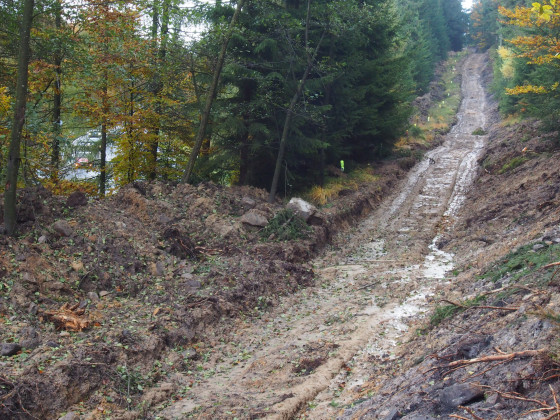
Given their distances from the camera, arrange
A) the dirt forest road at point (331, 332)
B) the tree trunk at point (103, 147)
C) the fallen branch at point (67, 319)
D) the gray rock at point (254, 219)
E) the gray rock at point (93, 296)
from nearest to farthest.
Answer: the dirt forest road at point (331, 332) < the fallen branch at point (67, 319) < the gray rock at point (93, 296) < the gray rock at point (254, 219) < the tree trunk at point (103, 147)

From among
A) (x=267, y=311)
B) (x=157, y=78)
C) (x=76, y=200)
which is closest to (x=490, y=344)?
(x=267, y=311)

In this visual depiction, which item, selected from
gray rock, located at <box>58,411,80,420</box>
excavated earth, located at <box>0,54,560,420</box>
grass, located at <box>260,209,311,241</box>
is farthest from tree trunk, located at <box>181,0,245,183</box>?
gray rock, located at <box>58,411,80,420</box>

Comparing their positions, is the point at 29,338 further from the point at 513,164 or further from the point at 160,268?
the point at 513,164

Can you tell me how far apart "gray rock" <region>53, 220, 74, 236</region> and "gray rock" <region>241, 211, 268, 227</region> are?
5.21 metres

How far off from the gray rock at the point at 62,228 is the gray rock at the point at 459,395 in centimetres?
876

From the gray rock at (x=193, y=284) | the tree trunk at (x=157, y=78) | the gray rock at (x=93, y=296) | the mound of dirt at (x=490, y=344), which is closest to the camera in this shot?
the mound of dirt at (x=490, y=344)

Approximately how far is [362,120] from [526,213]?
10.4 metres

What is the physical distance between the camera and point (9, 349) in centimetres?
666

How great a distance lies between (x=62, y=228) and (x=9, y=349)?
→ 4103 millimetres

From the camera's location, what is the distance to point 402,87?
26359 millimetres

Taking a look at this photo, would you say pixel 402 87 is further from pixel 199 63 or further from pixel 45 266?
pixel 45 266

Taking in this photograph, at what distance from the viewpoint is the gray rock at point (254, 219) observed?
46.4ft

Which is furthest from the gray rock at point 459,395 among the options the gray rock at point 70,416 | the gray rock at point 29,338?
the gray rock at point 29,338

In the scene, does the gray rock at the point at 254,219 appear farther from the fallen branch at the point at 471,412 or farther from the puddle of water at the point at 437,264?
the fallen branch at the point at 471,412
